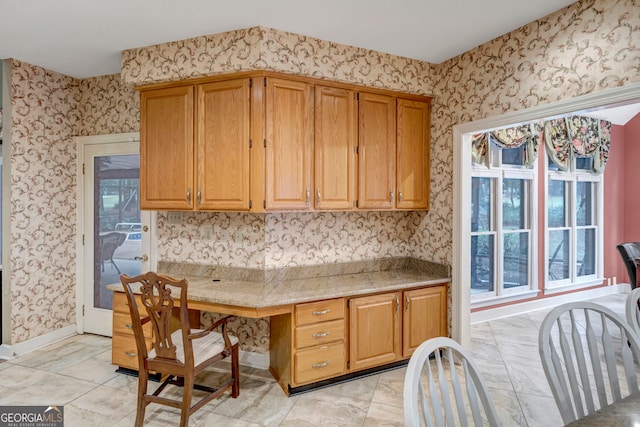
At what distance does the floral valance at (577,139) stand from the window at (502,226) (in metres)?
0.47

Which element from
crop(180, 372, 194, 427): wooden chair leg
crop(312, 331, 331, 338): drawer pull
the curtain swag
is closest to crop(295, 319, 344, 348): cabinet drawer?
crop(312, 331, 331, 338): drawer pull

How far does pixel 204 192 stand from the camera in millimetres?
2885

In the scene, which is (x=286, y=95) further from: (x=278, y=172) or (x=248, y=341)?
(x=248, y=341)

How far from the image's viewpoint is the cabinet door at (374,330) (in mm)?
2850

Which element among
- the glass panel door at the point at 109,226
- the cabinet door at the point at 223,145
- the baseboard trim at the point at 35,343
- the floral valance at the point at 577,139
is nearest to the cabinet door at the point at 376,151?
the cabinet door at the point at 223,145

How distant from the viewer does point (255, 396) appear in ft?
8.77

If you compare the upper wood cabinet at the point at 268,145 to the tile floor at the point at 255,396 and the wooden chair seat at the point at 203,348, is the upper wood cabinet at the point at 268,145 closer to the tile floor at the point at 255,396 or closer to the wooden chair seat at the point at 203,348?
the wooden chair seat at the point at 203,348

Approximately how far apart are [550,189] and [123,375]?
562cm

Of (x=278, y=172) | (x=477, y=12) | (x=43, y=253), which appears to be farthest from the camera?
(x=43, y=253)

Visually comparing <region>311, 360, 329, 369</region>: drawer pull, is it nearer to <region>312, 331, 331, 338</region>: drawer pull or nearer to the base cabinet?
the base cabinet

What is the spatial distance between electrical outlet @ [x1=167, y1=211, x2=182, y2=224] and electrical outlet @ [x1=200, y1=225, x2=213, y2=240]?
0.27 metres

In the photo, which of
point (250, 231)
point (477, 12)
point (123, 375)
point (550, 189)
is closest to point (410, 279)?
point (250, 231)

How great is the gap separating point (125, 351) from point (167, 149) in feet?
5.42

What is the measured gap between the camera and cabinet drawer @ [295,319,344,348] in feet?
8.69
